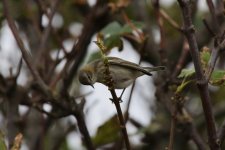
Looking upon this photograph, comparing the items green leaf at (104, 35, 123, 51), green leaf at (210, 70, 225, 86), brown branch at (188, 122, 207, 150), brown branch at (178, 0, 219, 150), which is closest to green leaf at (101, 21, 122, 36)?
green leaf at (104, 35, 123, 51)

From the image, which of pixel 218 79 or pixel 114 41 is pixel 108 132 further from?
pixel 218 79

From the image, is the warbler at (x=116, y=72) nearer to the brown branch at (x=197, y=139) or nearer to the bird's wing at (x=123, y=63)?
the bird's wing at (x=123, y=63)

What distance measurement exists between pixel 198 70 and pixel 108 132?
1.22 metres

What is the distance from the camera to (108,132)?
2613mm

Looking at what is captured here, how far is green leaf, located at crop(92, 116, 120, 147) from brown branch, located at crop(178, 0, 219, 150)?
1041 millimetres

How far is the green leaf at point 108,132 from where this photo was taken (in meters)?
2.57

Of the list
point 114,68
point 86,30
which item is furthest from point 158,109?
point 114,68

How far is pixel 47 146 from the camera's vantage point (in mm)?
3906

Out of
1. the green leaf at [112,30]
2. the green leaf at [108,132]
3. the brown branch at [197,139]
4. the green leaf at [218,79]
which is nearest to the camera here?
the green leaf at [218,79]

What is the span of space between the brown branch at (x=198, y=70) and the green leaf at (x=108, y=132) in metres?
1.04

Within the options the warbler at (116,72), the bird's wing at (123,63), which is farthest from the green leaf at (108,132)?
the bird's wing at (123,63)

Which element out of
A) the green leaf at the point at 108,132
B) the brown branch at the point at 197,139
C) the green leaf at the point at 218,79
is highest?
the green leaf at the point at 108,132

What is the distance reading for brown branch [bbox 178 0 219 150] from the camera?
1438 millimetres

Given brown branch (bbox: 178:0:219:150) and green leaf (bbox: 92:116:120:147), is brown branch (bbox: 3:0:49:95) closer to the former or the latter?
green leaf (bbox: 92:116:120:147)
